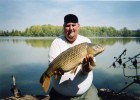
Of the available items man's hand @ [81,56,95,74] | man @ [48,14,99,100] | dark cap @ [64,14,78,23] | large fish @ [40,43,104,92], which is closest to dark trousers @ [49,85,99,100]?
man @ [48,14,99,100]

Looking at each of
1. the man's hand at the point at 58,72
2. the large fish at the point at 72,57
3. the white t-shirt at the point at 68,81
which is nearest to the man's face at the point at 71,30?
the white t-shirt at the point at 68,81

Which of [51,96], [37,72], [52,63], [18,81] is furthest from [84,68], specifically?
[37,72]

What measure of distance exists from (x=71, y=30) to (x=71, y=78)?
0.61 metres

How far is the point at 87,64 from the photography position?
2994mm

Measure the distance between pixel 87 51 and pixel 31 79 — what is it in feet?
49.3

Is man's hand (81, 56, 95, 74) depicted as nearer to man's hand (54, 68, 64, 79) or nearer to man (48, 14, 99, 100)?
man (48, 14, 99, 100)

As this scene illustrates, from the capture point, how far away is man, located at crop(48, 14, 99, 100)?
10.5 ft

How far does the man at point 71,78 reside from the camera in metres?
3.20

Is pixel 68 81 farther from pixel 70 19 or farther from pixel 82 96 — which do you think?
pixel 70 19

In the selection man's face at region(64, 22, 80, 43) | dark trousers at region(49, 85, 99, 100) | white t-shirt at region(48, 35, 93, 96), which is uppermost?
man's face at region(64, 22, 80, 43)

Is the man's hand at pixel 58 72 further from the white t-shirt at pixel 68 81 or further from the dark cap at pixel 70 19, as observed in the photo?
the dark cap at pixel 70 19

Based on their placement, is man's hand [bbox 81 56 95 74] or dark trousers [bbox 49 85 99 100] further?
dark trousers [bbox 49 85 99 100]

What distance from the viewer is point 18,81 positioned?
17.4 m

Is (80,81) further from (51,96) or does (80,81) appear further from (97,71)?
(97,71)
